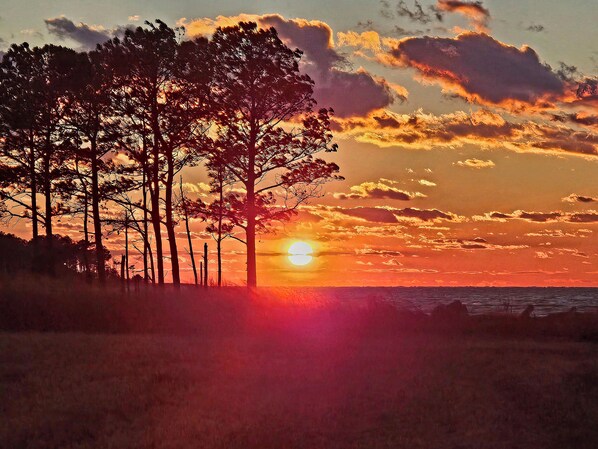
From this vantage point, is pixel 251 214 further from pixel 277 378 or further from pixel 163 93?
pixel 277 378

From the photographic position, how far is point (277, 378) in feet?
63.7

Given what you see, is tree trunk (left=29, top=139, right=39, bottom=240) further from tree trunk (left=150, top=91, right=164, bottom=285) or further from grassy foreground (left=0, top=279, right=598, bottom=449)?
grassy foreground (left=0, top=279, right=598, bottom=449)

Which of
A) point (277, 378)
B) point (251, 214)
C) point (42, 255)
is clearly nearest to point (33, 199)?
point (42, 255)

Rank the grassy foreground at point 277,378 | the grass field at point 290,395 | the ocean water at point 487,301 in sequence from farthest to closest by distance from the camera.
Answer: the ocean water at point 487,301, the grassy foreground at point 277,378, the grass field at point 290,395

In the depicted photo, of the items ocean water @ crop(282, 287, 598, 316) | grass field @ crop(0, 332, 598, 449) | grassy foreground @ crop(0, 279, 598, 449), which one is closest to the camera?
grass field @ crop(0, 332, 598, 449)

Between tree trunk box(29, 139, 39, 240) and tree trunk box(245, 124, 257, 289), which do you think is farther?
tree trunk box(29, 139, 39, 240)

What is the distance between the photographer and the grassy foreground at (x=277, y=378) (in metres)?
15.2

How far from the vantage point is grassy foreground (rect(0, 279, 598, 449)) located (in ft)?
49.8

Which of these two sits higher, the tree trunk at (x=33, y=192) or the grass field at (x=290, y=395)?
the tree trunk at (x=33, y=192)

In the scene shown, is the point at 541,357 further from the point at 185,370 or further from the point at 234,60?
the point at 234,60

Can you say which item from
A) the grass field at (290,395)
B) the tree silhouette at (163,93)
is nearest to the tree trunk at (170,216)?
the tree silhouette at (163,93)

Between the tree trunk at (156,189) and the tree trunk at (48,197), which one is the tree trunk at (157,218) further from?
the tree trunk at (48,197)

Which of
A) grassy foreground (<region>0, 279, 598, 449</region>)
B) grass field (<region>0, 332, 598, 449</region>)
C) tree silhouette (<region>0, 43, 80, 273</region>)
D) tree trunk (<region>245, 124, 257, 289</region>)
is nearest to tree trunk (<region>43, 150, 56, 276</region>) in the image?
tree silhouette (<region>0, 43, 80, 273</region>)

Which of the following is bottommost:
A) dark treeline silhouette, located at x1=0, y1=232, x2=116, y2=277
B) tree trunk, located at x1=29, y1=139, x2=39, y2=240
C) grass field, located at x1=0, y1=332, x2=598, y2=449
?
grass field, located at x1=0, y1=332, x2=598, y2=449
